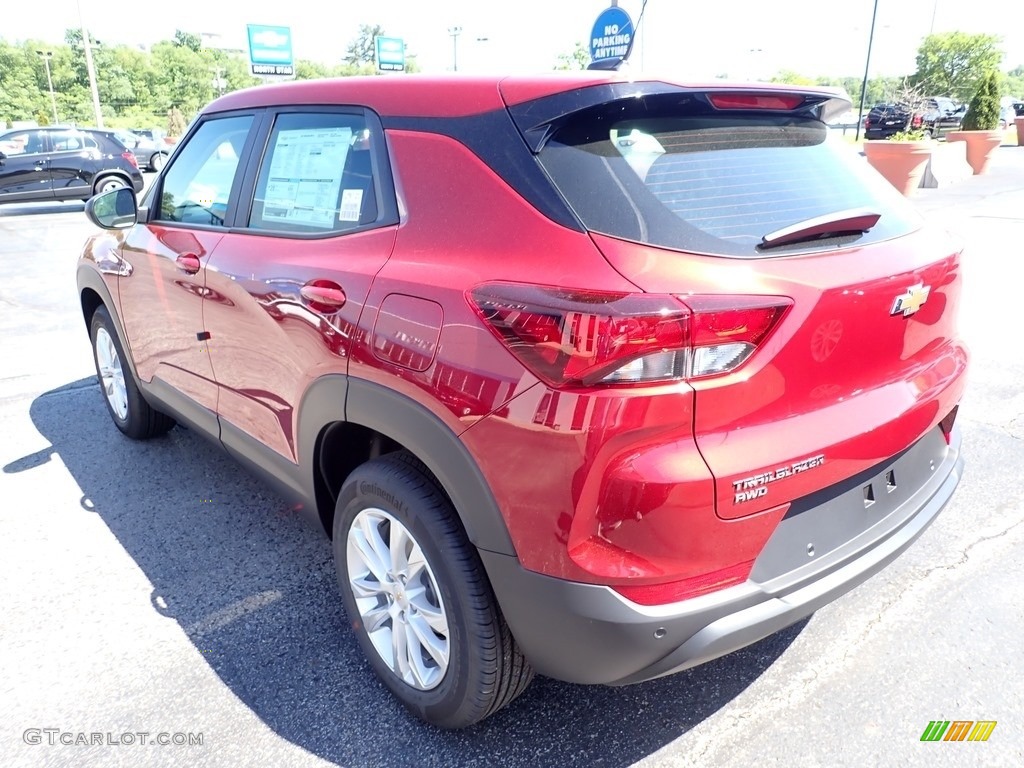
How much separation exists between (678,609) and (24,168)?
56.6 ft

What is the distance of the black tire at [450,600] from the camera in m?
1.87

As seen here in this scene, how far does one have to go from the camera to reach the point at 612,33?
912 centimetres

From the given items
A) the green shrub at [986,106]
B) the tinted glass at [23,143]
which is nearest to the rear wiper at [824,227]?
the tinted glass at [23,143]

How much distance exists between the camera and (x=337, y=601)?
2.75 m

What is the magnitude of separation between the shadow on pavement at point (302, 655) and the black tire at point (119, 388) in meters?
0.32

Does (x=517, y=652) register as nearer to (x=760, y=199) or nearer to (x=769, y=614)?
(x=769, y=614)

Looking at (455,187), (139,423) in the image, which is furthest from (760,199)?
(139,423)

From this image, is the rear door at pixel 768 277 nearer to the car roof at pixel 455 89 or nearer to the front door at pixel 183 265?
the car roof at pixel 455 89

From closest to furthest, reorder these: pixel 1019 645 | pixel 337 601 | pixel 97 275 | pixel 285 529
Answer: pixel 1019 645, pixel 337 601, pixel 285 529, pixel 97 275

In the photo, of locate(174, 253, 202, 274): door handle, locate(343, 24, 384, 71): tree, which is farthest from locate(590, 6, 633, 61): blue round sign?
locate(343, 24, 384, 71): tree

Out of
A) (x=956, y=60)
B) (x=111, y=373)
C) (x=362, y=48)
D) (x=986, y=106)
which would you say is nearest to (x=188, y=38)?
(x=362, y=48)

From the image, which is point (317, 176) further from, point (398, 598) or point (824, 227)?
point (824, 227)

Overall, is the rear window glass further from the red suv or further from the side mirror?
the side mirror

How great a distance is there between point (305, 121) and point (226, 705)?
1892 mm
